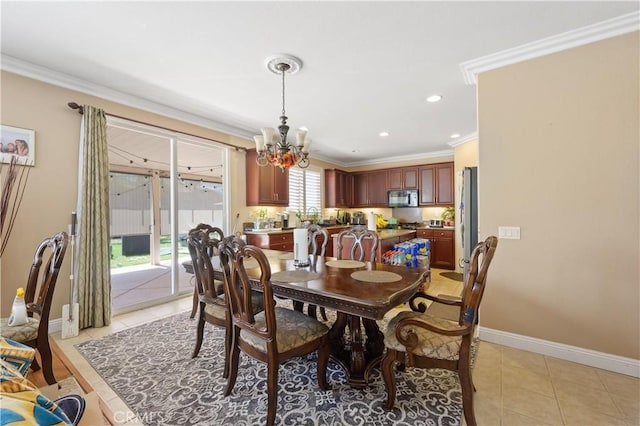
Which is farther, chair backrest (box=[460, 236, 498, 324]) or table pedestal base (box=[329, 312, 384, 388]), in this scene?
table pedestal base (box=[329, 312, 384, 388])

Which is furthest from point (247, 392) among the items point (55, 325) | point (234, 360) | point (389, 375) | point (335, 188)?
point (335, 188)

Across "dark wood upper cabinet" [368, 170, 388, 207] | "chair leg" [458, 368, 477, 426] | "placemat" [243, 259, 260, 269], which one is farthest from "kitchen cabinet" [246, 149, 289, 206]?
"chair leg" [458, 368, 477, 426]

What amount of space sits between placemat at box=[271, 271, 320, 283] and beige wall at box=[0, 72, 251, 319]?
101 inches

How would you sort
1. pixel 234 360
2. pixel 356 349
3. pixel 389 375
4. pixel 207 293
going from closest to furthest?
1. pixel 389 375
2. pixel 234 360
3. pixel 356 349
4. pixel 207 293

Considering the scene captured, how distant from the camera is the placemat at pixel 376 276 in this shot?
6.45 ft

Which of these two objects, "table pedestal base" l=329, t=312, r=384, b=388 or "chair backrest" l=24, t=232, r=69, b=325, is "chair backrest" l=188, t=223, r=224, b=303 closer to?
"chair backrest" l=24, t=232, r=69, b=325

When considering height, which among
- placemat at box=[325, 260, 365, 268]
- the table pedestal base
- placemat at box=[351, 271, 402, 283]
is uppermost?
placemat at box=[325, 260, 365, 268]

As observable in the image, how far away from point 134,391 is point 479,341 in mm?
2973

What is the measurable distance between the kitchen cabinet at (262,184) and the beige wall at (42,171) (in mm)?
2180

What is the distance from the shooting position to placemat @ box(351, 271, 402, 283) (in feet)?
6.45

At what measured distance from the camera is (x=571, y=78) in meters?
2.32

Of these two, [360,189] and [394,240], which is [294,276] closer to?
[394,240]

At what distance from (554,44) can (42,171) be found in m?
4.93

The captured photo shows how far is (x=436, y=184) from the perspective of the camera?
641 centimetres
